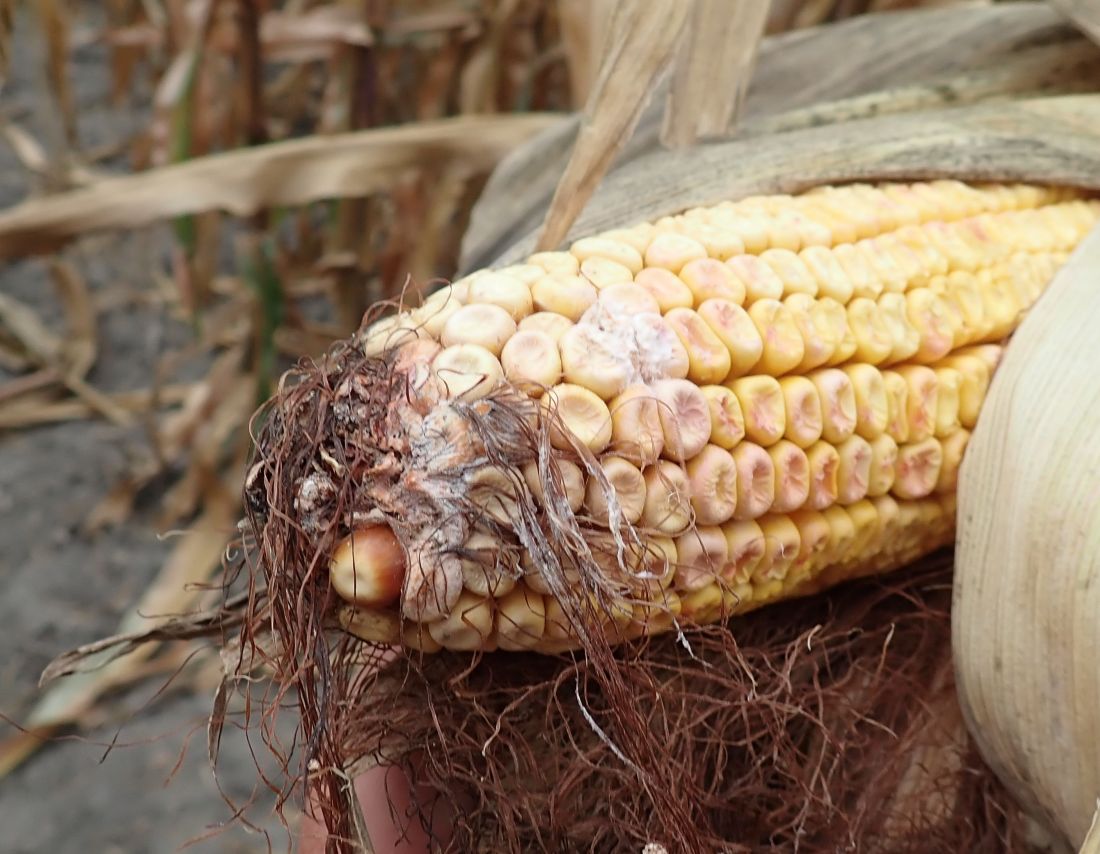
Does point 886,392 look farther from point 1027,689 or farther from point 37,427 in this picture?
point 37,427

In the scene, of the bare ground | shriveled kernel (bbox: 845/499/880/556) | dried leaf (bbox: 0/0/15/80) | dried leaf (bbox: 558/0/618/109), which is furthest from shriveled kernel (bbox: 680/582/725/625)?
dried leaf (bbox: 0/0/15/80)

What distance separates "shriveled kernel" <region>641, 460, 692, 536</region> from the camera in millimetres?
531

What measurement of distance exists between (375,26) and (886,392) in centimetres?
113

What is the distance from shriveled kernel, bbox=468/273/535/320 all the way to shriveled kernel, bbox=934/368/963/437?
10.4 inches

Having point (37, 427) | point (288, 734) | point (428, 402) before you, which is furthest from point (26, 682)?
point (428, 402)

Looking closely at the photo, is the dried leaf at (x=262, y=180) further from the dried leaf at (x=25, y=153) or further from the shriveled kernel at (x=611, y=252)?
the dried leaf at (x=25, y=153)

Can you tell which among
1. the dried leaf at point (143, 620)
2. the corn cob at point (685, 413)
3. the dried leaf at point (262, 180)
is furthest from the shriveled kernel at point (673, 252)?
the dried leaf at point (143, 620)

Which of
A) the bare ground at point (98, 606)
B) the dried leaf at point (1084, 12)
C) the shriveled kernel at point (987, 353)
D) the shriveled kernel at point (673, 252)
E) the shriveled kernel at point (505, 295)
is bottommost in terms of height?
the bare ground at point (98, 606)

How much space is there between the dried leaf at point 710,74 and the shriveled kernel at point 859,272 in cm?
21

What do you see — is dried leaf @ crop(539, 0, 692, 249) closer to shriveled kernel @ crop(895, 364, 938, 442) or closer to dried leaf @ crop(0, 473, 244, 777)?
shriveled kernel @ crop(895, 364, 938, 442)

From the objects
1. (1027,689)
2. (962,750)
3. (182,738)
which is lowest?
(182,738)

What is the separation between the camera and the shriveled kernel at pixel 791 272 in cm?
60

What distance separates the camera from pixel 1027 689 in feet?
1.98

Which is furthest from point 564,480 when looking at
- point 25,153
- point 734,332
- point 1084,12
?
point 25,153
